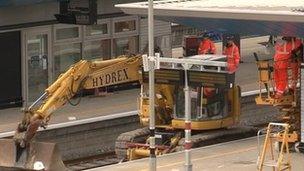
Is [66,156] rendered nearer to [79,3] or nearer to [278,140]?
[79,3]

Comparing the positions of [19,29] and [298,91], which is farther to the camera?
[19,29]

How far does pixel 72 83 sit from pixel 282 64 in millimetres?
4658

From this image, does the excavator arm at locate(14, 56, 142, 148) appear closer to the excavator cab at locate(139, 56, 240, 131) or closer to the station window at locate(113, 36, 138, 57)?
the excavator cab at locate(139, 56, 240, 131)

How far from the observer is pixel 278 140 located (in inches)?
720

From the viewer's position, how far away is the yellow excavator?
19.1 meters

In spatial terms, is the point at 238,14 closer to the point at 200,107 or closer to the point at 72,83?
the point at 200,107

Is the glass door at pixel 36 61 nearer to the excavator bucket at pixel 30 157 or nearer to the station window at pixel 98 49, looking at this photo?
the station window at pixel 98 49

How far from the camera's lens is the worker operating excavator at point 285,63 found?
65.4 ft

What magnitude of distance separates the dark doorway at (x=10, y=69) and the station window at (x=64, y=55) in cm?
171

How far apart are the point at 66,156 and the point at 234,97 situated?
5.28m

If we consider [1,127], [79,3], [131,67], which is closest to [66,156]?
[1,127]

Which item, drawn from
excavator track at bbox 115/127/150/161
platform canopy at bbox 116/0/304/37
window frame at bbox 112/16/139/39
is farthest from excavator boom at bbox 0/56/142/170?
window frame at bbox 112/16/139/39

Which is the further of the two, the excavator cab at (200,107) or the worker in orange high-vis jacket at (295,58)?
the excavator cab at (200,107)

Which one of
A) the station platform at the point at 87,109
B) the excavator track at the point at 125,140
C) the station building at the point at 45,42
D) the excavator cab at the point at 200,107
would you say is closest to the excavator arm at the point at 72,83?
the excavator cab at the point at 200,107
